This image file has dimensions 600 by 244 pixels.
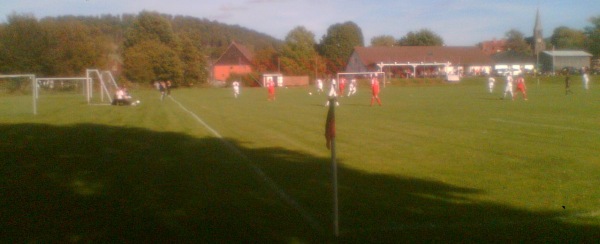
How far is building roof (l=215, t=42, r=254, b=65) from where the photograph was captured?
136 m

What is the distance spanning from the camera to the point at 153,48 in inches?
3575

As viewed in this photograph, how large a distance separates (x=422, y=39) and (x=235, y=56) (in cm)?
3962

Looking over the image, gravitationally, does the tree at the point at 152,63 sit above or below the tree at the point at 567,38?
below

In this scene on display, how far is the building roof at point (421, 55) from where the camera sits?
295ft

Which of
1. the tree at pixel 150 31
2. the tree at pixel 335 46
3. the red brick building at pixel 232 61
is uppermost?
the tree at pixel 150 31

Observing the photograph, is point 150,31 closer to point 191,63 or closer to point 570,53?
point 191,63

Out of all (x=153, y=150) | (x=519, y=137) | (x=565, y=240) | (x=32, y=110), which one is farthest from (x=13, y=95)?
(x=565, y=240)

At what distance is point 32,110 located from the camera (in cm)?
3569

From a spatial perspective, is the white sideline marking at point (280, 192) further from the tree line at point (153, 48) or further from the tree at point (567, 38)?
the tree at point (567, 38)

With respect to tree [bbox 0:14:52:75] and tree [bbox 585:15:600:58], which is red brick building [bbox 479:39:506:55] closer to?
tree [bbox 585:15:600:58]

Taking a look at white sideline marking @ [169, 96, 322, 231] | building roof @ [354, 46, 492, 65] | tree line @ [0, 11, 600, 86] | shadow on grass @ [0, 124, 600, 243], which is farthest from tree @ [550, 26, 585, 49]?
shadow on grass @ [0, 124, 600, 243]

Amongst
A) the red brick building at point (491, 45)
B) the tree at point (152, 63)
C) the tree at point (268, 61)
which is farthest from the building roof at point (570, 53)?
the red brick building at point (491, 45)

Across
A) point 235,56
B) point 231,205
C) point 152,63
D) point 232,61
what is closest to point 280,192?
point 231,205

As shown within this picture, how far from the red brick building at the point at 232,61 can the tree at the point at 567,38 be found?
198ft
